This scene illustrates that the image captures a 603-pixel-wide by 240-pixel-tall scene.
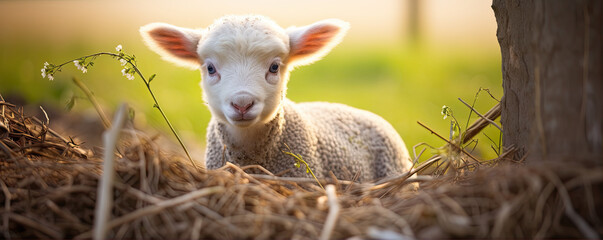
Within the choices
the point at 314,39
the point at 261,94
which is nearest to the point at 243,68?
the point at 261,94

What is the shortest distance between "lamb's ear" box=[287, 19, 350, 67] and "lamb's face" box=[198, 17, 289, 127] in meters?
0.16

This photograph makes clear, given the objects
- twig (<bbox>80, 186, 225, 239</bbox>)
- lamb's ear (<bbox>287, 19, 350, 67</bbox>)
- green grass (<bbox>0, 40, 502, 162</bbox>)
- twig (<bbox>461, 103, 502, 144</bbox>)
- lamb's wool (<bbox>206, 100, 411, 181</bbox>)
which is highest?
lamb's ear (<bbox>287, 19, 350, 67</bbox>)

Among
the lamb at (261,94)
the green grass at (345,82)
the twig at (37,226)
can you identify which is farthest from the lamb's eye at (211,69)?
the green grass at (345,82)

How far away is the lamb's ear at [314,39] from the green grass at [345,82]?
4.77 metres

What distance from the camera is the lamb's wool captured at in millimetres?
3492

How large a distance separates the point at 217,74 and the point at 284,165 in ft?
2.59

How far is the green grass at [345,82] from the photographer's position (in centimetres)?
888

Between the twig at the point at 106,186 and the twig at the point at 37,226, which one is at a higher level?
the twig at the point at 106,186

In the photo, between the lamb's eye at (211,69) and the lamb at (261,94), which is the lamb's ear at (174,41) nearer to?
the lamb at (261,94)

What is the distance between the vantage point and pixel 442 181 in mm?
2510

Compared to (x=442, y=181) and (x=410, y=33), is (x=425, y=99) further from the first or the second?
(x=442, y=181)

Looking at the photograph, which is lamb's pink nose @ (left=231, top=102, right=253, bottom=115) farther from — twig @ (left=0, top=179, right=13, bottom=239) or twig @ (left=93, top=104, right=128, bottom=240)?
twig @ (left=0, top=179, right=13, bottom=239)

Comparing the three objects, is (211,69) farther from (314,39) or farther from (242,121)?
(314,39)

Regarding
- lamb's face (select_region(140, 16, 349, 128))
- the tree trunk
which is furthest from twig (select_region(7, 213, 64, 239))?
the tree trunk
